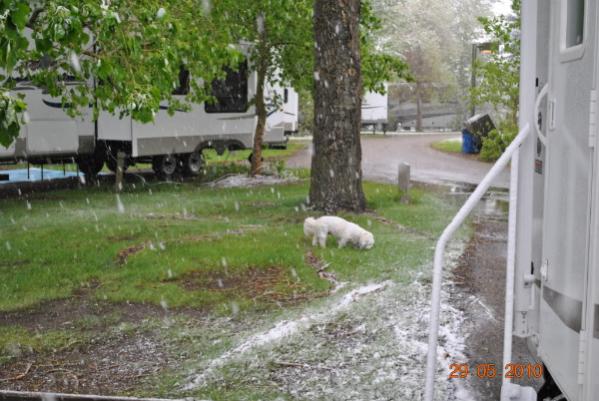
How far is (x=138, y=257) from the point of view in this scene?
33.1 ft

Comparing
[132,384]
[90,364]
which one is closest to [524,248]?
[132,384]

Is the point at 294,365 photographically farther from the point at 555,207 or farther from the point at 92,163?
the point at 92,163

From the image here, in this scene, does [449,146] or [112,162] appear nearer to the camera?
[112,162]

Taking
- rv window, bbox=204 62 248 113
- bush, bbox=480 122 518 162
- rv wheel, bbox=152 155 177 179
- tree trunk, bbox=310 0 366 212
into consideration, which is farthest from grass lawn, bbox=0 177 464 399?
rv window, bbox=204 62 248 113

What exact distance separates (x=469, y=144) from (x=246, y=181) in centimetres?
1297

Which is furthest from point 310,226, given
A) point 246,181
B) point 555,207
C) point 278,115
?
point 278,115

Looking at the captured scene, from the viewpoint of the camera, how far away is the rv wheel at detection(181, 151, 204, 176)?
20.2 metres

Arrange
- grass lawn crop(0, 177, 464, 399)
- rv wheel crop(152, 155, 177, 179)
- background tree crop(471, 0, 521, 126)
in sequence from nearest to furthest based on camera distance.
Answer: grass lawn crop(0, 177, 464, 399)
background tree crop(471, 0, 521, 126)
rv wheel crop(152, 155, 177, 179)

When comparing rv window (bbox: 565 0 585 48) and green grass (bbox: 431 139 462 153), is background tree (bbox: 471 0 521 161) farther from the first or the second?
rv window (bbox: 565 0 585 48)

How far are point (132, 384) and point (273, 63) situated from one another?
14381 millimetres

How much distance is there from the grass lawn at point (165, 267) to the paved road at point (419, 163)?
18.7 ft

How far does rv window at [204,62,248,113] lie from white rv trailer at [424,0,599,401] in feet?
53.5

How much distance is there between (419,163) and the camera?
25719mm

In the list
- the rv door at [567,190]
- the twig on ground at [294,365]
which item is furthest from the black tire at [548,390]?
the twig on ground at [294,365]
